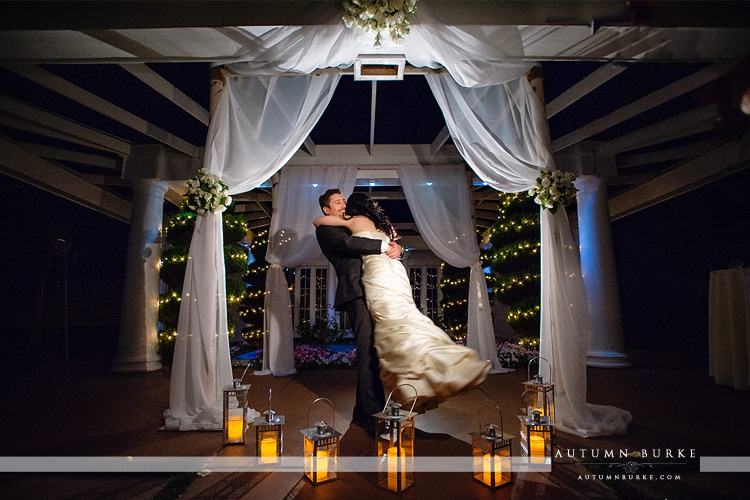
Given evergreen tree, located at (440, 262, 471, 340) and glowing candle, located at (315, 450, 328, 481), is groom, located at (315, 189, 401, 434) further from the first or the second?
evergreen tree, located at (440, 262, 471, 340)

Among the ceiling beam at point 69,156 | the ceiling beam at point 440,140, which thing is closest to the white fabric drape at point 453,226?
the ceiling beam at point 440,140

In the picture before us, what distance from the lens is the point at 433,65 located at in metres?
3.18

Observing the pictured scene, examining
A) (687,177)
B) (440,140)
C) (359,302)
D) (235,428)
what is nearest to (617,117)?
(687,177)

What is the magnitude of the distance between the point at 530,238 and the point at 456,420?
12.6 feet

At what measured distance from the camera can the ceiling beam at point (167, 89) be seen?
416 centimetres

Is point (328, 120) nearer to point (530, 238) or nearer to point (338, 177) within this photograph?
point (338, 177)

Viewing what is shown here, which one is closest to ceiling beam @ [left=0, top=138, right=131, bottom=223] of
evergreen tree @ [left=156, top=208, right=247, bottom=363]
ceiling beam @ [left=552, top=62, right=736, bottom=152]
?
evergreen tree @ [left=156, top=208, right=247, bottom=363]

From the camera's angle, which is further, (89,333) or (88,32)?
(89,333)

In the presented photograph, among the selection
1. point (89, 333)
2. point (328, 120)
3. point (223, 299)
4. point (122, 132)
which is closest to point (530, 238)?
point (328, 120)

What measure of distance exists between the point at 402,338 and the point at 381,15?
2231 millimetres

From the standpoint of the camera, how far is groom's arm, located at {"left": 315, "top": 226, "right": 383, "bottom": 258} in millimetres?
2996

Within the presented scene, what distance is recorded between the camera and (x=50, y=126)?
16.3ft

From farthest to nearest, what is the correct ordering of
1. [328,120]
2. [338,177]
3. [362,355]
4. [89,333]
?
1. [89,333]
2. [338,177]
3. [328,120]
4. [362,355]

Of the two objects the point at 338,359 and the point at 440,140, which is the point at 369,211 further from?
the point at 338,359
